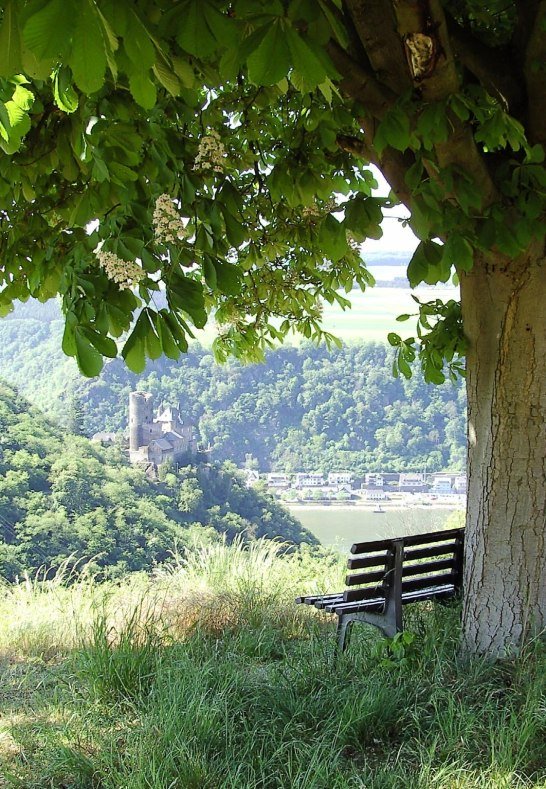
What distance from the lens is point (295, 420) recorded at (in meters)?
26.5

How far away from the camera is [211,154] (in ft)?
8.73

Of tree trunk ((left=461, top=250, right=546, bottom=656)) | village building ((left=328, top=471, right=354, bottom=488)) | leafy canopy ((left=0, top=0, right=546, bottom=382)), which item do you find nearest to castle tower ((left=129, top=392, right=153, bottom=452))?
village building ((left=328, top=471, right=354, bottom=488))

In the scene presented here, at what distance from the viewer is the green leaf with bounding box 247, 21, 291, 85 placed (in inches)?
49.9

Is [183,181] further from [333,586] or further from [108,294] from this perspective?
[333,586]

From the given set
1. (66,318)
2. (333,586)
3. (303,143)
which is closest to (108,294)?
(66,318)

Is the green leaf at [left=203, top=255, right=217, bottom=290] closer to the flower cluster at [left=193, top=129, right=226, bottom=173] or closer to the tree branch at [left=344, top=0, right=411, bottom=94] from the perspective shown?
the flower cluster at [left=193, top=129, right=226, bottom=173]

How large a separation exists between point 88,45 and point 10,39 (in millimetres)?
241

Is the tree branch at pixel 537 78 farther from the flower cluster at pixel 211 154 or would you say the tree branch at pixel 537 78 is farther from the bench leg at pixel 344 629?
the bench leg at pixel 344 629

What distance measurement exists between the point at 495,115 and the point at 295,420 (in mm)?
23774

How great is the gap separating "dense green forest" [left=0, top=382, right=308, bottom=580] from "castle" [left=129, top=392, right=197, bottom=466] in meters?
0.52

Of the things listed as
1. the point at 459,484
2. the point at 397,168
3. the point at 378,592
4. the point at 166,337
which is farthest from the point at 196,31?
the point at 459,484

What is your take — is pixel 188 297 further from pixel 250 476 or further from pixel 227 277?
pixel 250 476

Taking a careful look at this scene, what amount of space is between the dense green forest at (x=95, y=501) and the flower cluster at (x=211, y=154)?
543 inches

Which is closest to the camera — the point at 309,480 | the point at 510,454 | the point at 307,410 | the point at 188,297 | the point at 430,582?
the point at 188,297
